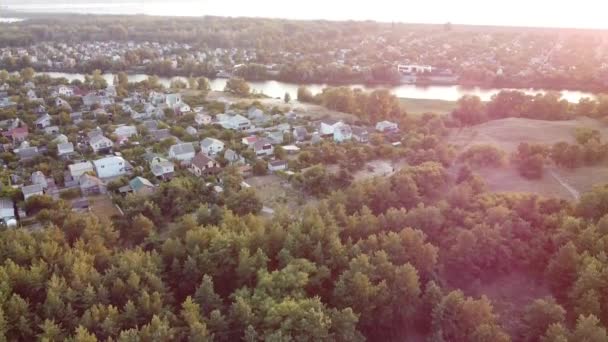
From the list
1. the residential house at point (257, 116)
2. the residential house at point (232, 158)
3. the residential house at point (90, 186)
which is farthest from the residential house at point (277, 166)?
the residential house at point (257, 116)

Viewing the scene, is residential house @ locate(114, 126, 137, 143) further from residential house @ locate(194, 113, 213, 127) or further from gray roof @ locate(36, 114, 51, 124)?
gray roof @ locate(36, 114, 51, 124)

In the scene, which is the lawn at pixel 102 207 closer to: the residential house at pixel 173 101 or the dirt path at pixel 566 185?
the residential house at pixel 173 101

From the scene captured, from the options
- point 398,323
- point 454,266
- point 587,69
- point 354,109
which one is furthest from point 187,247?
point 587,69

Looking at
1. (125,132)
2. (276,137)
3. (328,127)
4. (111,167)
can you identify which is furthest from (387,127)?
(111,167)

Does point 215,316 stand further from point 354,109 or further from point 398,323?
point 354,109

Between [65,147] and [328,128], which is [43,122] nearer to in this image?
[65,147]
